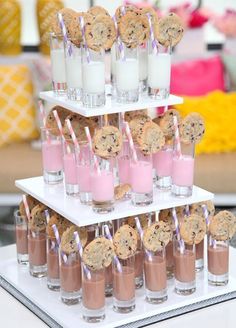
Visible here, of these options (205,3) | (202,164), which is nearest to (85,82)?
(202,164)

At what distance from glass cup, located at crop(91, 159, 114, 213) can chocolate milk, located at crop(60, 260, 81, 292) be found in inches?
6.6

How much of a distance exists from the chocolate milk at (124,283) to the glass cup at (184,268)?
0.56ft

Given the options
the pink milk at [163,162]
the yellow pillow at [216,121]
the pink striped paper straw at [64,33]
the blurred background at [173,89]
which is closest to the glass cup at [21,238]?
the pink milk at [163,162]

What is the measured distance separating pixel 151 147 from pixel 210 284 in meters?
0.47

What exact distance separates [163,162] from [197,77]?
2.35m

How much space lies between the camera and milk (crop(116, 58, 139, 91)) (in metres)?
2.15

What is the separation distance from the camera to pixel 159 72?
2203 mm

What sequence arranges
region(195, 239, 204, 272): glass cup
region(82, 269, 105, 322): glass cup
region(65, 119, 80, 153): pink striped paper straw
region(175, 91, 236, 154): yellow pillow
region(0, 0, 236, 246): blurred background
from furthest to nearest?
1. region(175, 91, 236, 154): yellow pillow
2. region(0, 0, 236, 246): blurred background
3. region(195, 239, 204, 272): glass cup
4. region(65, 119, 80, 153): pink striped paper straw
5. region(82, 269, 105, 322): glass cup

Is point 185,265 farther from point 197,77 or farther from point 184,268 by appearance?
point 197,77

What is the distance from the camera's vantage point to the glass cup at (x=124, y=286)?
81.2 inches

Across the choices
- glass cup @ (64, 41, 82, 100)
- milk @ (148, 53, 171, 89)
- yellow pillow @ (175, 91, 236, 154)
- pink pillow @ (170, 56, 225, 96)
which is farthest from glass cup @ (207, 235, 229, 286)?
pink pillow @ (170, 56, 225, 96)

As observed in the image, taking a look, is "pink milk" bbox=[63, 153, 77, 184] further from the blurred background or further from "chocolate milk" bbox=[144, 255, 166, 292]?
the blurred background

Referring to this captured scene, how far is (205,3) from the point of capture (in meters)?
5.21

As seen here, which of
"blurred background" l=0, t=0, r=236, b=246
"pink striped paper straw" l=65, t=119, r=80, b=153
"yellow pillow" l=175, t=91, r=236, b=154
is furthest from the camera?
"yellow pillow" l=175, t=91, r=236, b=154
